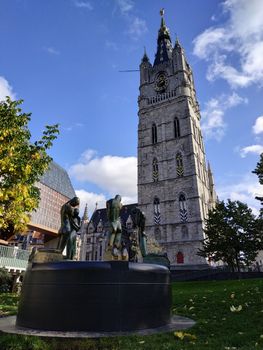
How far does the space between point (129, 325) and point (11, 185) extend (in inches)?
340

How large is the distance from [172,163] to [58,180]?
23383mm

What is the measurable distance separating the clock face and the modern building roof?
30283 millimetres

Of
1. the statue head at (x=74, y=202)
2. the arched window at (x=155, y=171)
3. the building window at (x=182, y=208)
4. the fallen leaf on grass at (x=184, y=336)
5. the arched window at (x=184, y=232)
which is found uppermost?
the arched window at (x=155, y=171)

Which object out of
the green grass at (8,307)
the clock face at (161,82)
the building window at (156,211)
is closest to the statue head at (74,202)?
the green grass at (8,307)

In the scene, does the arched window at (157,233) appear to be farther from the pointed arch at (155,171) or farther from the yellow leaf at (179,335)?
the yellow leaf at (179,335)

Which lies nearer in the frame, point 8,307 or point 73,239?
point 73,239

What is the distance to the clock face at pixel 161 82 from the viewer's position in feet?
207

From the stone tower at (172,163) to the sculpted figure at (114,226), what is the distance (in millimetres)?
39961

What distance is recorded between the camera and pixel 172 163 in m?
54.4

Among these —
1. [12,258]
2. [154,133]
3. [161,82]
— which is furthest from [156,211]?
Result: [161,82]

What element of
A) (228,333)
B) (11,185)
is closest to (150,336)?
(228,333)

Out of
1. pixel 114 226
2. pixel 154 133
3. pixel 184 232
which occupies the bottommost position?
pixel 114 226

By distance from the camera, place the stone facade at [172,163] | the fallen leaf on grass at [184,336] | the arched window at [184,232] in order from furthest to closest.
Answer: the stone facade at [172,163]
the arched window at [184,232]
the fallen leaf on grass at [184,336]

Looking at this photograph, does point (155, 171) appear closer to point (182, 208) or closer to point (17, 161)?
point (182, 208)
